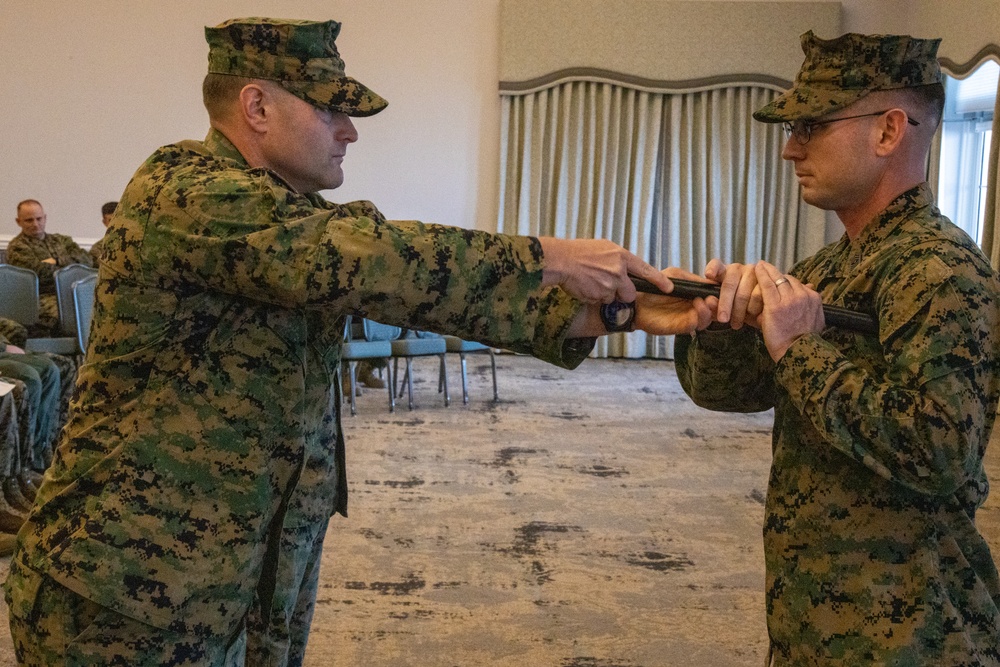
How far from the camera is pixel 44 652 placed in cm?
145

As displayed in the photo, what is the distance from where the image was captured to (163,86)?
31.2 ft

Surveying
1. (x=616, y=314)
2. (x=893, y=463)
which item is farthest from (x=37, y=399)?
(x=893, y=463)

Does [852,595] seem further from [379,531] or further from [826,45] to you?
[379,531]

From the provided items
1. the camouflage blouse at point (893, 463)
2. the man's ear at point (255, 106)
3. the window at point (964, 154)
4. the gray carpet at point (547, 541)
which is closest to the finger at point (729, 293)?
the camouflage blouse at point (893, 463)

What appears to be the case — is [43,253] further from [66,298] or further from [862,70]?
[862,70]

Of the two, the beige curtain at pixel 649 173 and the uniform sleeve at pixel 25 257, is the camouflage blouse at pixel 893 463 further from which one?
the beige curtain at pixel 649 173

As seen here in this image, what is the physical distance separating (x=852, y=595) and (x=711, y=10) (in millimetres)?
9004

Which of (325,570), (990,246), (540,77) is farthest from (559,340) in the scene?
(540,77)

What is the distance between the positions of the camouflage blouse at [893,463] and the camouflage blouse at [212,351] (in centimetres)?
48

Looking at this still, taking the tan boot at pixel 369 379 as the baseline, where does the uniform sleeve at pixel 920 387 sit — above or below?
above

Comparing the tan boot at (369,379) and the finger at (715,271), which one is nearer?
the finger at (715,271)

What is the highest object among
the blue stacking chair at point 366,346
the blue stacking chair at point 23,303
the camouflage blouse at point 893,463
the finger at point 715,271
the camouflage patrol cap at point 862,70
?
the camouflage patrol cap at point 862,70

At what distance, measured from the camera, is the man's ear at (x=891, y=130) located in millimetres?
1565

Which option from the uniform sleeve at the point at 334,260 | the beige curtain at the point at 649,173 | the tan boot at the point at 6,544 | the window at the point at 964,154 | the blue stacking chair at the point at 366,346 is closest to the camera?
the uniform sleeve at the point at 334,260
